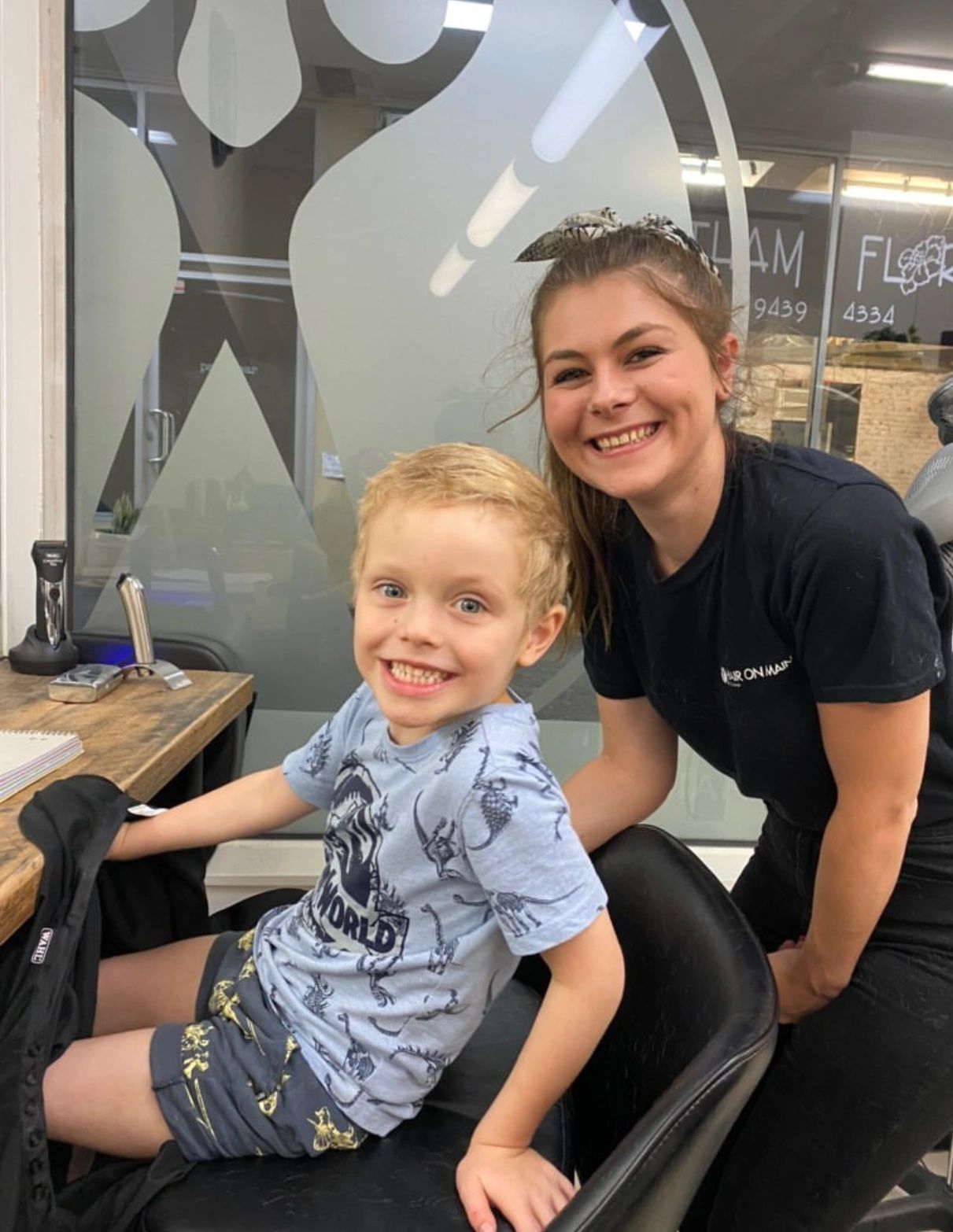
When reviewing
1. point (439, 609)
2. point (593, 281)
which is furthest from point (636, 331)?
point (439, 609)

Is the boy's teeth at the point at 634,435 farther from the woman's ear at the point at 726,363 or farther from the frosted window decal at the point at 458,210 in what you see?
the frosted window decal at the point at 458,210

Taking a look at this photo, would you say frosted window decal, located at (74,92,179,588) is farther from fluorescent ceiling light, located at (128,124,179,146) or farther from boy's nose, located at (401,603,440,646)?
boy's nose, located at (401,603,440,646)

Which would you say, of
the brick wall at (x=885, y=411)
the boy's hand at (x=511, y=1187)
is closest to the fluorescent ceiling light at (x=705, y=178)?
the brick wall at (x=885, y=411)

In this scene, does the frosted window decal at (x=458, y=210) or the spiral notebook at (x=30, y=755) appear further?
the frosted window decal at (x=458, y=210)

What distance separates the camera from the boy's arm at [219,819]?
100 centimetres

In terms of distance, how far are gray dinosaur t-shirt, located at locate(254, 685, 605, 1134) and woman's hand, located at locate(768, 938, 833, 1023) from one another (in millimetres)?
366

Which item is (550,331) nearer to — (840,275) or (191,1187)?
(191,1187)

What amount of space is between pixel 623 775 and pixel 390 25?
5.20 ft

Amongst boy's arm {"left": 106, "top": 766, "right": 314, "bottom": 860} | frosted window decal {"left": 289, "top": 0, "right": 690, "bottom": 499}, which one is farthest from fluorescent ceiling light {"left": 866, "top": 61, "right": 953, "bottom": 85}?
boy's arm {"left": 106, "top": 766, "right": 314, "bottom": 860}

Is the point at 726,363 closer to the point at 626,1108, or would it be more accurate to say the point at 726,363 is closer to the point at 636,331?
the point at 636,331

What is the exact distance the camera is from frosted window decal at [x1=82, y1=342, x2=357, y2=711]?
1.93m

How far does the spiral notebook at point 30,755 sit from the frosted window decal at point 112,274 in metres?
0.88

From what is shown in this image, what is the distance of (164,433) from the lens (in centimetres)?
193

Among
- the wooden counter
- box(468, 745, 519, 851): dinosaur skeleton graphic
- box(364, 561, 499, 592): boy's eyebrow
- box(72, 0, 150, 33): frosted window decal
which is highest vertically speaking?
box(72, 0, 150, 33): frosted window decal
